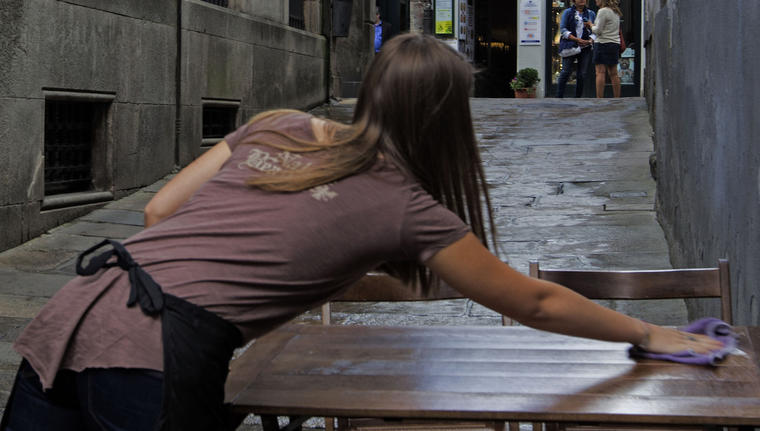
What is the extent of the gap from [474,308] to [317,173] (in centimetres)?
405

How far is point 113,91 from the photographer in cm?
872

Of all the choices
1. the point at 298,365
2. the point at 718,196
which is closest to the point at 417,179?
the point at 298,365

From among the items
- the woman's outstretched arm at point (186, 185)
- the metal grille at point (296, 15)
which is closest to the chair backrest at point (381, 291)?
the woman's outstretched arm at point (186, 185)

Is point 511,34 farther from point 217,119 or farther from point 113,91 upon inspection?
point 113,91

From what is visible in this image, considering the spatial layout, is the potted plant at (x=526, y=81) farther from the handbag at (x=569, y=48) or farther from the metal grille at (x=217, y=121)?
the metal grille at (x=217, y=121)

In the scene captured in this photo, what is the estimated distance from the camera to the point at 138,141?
363 inches

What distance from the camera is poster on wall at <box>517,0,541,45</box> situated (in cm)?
1956

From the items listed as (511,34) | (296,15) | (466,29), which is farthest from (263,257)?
(511,34)

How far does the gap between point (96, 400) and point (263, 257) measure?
40 centimetres

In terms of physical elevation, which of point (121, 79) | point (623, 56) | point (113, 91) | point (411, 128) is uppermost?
point (623, 56)

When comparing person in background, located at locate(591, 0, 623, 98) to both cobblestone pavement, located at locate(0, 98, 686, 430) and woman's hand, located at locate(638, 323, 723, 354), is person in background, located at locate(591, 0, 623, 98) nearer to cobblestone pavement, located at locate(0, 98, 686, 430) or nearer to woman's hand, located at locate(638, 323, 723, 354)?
cobblestone pavement, located at locate(0, 98, 686, 430)

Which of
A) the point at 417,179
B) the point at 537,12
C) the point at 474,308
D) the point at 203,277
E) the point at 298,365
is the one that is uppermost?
the point at 537,12

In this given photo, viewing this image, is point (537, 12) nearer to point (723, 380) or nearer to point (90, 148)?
point (90, 148)

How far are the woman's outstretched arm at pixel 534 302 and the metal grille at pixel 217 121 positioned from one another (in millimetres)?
9083
